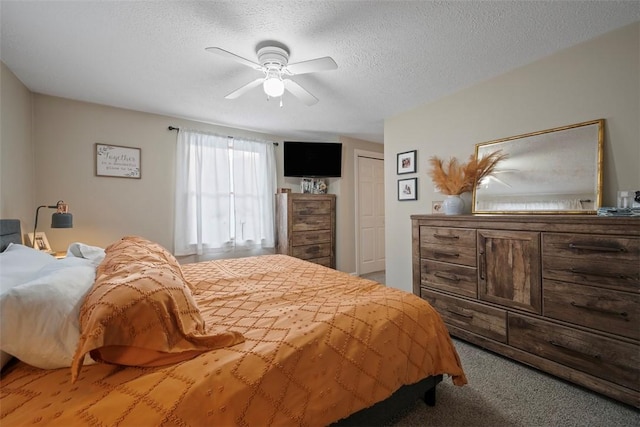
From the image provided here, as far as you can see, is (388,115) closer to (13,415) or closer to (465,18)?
A: (465,18)

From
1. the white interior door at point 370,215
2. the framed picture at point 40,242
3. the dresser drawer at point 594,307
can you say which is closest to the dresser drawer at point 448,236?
the dresser drawer at point 594,307

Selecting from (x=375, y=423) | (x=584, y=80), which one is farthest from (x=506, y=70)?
(x=375, y=423)

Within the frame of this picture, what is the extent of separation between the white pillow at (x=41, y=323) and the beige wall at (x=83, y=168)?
2002 mm

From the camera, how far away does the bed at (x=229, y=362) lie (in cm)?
75

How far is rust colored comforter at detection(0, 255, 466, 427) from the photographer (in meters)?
0.74

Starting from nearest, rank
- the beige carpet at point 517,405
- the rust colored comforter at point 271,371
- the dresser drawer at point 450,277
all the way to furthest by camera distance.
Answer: the rust colored comforter at point 271,371
the beige carpet at point 517,405
the dresser drawer at point 450,277

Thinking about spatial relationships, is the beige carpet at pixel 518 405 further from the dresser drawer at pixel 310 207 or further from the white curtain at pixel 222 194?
the white curtain at pixel 222 194

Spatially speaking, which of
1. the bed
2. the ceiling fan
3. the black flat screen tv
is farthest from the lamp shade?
the black flat screen tv

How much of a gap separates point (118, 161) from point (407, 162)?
11.6 ft

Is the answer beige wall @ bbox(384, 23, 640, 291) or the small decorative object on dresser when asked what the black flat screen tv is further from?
the small decorative object on dresser

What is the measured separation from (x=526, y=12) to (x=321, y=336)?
2294 millimetres

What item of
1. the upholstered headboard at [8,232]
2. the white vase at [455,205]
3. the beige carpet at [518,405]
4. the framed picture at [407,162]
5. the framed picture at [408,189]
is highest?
the framed picture at [407,162]

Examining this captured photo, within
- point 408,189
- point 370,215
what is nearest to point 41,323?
point 408,189

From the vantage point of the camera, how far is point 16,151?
2268mm
